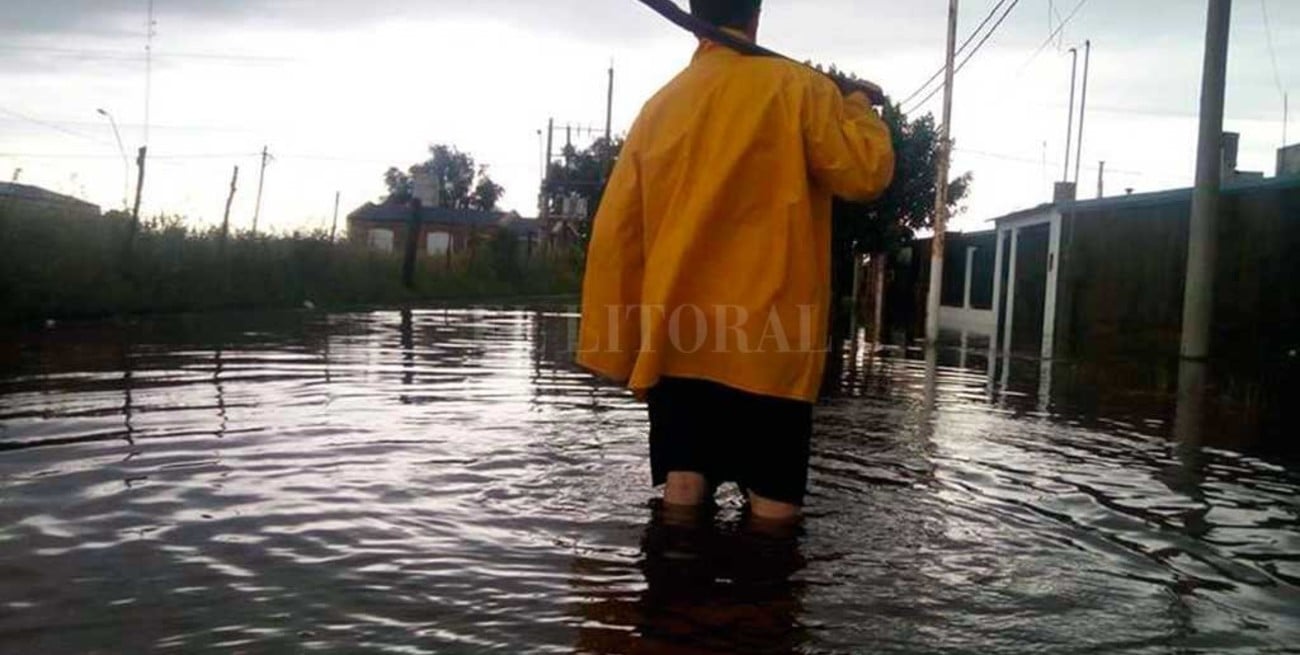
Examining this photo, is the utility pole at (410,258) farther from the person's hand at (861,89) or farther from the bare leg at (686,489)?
the person's hand at (861,89)

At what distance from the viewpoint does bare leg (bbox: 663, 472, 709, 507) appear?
3664 millimetres

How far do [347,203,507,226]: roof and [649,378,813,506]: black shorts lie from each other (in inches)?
2960

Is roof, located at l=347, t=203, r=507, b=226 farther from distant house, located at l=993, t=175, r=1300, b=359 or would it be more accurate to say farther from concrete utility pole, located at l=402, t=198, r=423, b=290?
distant house, located at l=993, t=175, r=1300, b=359

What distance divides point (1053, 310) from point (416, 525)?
58.4ft

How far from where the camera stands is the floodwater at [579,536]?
8.87 ft

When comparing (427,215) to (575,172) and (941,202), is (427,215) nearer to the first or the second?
(575,172)

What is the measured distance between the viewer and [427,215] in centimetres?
7994

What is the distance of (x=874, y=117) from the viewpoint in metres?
3.49

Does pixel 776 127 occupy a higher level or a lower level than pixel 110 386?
higher

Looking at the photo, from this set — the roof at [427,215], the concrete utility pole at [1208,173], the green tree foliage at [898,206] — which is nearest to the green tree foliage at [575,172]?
the roof at [427,215]

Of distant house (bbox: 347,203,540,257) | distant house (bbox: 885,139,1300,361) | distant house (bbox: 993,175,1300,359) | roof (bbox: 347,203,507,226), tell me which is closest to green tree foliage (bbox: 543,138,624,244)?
distant house (bbox: 347,203,540,257)

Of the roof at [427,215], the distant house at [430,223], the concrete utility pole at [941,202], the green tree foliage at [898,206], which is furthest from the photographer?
the roof at [427,215]

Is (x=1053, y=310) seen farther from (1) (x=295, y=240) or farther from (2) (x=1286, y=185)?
(1) (x=295, y=240)

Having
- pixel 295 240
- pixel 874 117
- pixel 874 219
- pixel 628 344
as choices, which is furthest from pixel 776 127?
pixel 295 240
